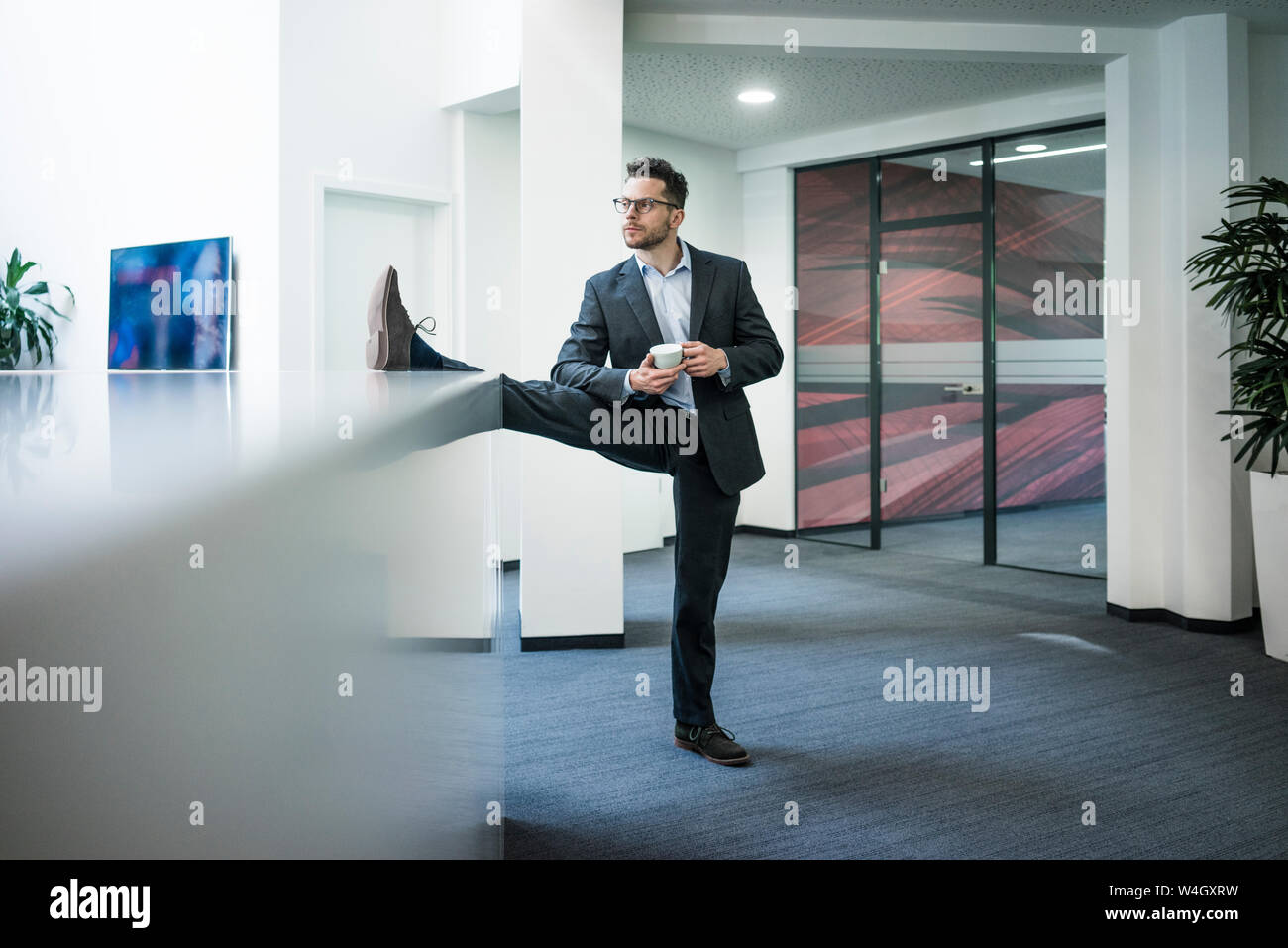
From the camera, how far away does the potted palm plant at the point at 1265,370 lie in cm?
344

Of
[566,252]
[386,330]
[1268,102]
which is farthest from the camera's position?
[1268,102]

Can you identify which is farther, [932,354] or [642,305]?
[932,354]

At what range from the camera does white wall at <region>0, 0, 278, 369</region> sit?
5.01 meters

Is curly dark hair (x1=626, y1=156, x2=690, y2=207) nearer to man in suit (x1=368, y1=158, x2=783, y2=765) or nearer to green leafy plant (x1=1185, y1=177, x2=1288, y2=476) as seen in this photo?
man in suit (x1=368, y1=158, x2=783, y2=765)

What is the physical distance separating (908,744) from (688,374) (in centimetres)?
114

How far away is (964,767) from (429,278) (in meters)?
3.94

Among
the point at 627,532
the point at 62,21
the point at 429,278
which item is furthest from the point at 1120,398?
the point at 62,21

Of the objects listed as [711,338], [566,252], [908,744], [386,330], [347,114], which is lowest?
[908,744]

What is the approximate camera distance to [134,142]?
19.0ft

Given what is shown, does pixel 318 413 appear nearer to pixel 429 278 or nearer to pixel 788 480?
pixel 429 278

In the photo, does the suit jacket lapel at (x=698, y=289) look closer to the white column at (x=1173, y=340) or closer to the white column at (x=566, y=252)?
the white column at (x=566, y=252)

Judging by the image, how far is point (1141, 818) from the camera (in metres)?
2.13

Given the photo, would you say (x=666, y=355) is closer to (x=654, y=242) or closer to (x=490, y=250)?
(x=654, y=242)

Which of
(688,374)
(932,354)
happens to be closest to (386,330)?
(688,374)
